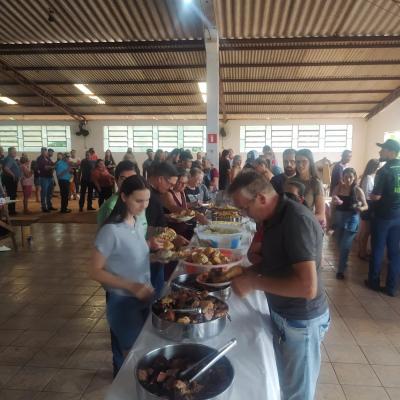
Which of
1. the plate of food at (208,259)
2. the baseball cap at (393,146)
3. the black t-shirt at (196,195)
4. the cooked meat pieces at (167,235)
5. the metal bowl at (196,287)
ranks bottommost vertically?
the metal bowl at (196,287)

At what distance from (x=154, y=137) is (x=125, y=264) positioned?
13437 mm

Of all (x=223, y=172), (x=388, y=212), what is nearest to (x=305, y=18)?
(x=223, y=172)

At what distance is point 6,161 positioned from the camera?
796 centimetres

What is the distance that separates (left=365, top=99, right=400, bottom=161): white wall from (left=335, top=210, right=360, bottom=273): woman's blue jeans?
8523mm

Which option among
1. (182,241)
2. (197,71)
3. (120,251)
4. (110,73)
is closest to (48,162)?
(110,73)

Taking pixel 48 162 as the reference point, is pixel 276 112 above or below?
above

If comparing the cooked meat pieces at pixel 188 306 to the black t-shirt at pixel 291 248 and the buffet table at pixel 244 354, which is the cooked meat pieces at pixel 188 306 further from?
the black t-shirt at pixel 291 248

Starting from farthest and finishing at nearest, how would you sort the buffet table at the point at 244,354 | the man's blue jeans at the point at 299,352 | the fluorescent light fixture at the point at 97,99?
1. the fluorescent light fixture at the point at 97,99
2. the man's blue jeans at the point at 299,352
3. the buffet table at the point at 244,354

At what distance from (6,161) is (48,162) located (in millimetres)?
937

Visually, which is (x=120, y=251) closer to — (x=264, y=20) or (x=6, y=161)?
(x=264, y=20)

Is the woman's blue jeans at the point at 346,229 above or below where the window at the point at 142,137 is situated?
below

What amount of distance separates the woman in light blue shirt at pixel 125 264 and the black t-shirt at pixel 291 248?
0.55 meters

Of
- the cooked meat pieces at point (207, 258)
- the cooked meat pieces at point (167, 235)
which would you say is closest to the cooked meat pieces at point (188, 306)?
the cooked meat pieces at point (207, 258)

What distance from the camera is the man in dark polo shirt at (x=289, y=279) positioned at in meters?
1.21
